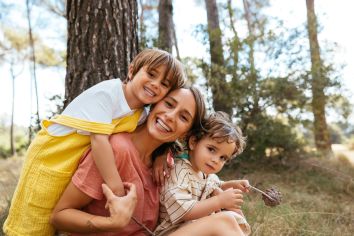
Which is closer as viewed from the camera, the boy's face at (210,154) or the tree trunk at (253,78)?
the boy's face at (210,154)

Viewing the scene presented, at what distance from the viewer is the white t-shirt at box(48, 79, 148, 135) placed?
1910 millimetres

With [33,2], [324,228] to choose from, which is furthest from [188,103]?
[33,2]

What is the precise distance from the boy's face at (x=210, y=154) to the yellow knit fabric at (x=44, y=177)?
507 millimetres

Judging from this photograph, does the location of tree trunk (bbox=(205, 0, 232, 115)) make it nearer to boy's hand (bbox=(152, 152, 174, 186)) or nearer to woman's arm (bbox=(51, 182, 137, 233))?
boy's hand (bbox=(152, 152, 174, 186))

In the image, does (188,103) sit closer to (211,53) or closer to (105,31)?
(105,31)

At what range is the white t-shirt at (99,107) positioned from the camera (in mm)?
1910

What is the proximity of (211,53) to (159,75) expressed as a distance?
4.82 metres

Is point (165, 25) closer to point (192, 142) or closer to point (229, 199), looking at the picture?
point (192, 142)

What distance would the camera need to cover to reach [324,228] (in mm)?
3400

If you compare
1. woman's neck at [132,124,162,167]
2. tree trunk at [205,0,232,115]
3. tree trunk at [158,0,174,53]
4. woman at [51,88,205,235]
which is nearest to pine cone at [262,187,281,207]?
woman at [51,88,205,235]

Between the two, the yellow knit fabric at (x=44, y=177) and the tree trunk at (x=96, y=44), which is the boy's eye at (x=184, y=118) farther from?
the tree trunk at (x=96, y=44)

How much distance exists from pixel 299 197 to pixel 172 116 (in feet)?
11.4

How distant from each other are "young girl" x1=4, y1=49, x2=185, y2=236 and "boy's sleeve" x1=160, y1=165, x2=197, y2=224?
290 millimetres

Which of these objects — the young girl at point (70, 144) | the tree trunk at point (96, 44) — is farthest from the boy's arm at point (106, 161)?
the tree trunk at point (96, 44)
